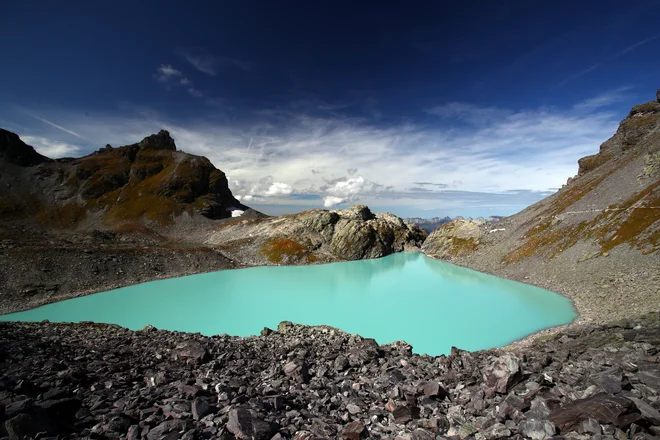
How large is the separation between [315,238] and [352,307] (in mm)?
65187

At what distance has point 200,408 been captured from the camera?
9961 mm

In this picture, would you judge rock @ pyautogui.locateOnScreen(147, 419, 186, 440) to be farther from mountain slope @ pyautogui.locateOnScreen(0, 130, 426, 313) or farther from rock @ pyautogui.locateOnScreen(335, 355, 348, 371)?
mountain slope @ pyautogui.locateOnScreen(0, 130, 426, 313)

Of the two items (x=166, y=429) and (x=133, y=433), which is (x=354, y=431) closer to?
(x=166, y=429)

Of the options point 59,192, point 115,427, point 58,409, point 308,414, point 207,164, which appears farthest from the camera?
point 207,164

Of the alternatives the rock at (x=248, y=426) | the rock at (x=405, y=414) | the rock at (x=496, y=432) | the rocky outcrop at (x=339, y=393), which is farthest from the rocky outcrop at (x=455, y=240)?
the rock at (x=248, y=426)

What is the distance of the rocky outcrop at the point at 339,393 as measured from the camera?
8344 mm

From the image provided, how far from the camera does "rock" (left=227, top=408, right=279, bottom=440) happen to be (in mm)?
8734

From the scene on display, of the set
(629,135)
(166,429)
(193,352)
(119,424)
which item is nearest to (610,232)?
(193,352)

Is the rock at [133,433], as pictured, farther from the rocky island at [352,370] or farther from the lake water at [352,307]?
the lake water at [352,307]

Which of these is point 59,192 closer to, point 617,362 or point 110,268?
point 110,268

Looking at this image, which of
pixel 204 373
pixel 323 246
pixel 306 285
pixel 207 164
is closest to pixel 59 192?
pixel 207 164

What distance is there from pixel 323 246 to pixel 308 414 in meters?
96.6

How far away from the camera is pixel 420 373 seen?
583 inches

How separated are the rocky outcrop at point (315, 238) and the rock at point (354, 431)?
86.7 metres
